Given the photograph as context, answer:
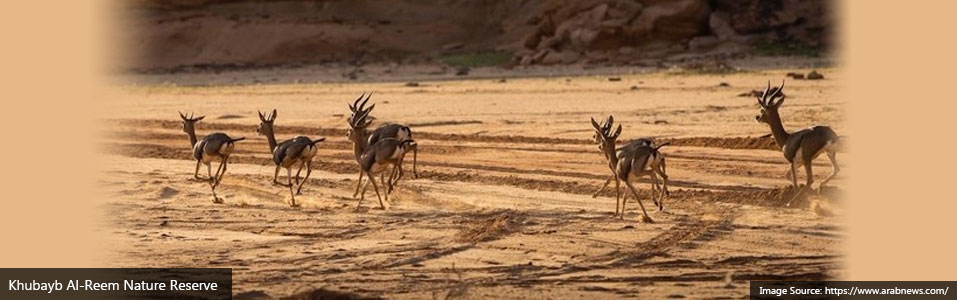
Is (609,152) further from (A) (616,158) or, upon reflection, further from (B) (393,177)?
(B) (393,177)

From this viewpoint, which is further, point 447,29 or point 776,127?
point 447,29

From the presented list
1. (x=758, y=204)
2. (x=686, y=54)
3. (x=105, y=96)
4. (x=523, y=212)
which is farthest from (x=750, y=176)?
(x=686, y=54)

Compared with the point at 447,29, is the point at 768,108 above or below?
below

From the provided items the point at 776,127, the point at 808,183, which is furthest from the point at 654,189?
the point at 808,183

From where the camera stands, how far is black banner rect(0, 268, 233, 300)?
39.3 ft

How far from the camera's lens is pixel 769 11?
43.9 m

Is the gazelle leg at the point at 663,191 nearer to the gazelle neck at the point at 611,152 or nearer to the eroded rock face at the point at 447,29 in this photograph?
the gazelle neck at the point at 611,152

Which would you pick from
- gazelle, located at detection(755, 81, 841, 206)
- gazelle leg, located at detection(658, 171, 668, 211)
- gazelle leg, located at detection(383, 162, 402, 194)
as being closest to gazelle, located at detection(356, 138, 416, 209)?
gazelle leg, located at detection(383, 162, 402, 194)

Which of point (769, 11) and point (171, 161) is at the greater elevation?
point (769, 11)

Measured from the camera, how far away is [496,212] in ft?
51.3

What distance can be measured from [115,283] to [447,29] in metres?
36.0

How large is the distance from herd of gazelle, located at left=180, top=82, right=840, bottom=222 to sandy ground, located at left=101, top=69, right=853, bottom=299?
0.20 m

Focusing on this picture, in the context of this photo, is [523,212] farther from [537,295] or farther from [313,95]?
[313,95]

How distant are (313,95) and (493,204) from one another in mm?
16421
